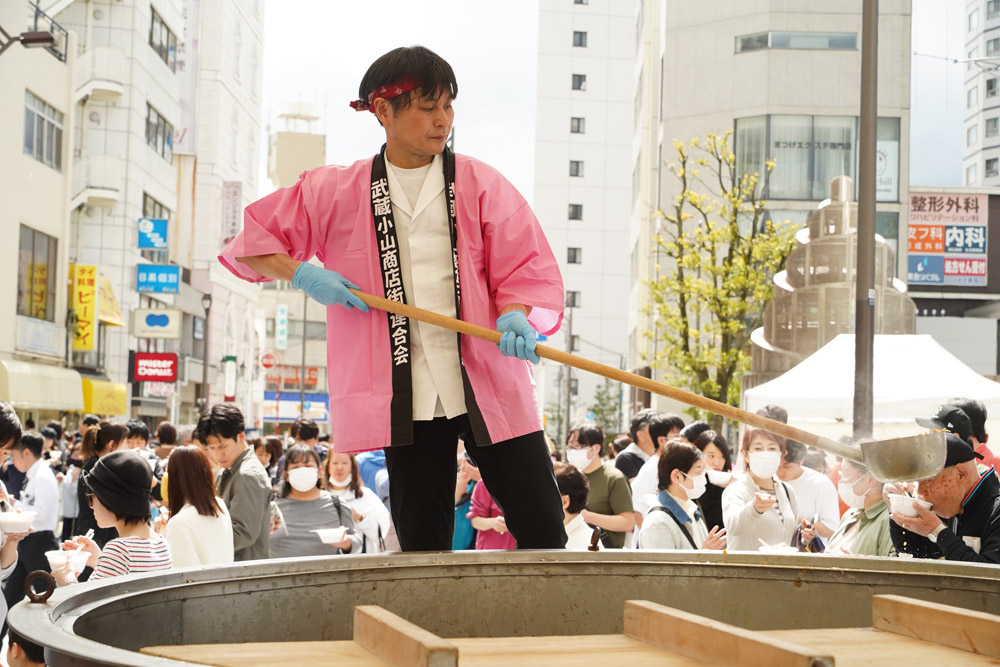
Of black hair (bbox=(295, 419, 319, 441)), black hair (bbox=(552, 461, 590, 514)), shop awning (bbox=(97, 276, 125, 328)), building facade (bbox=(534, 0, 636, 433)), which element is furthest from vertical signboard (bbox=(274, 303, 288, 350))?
black hair (bbox=(552, 461, 590, 514))

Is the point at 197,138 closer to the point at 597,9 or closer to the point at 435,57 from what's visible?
the point at 597,9

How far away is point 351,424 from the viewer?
2.78 meters

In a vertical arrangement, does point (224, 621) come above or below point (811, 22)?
below

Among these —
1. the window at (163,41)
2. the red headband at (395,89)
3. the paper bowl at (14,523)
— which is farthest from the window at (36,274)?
the red headband at (395,89)

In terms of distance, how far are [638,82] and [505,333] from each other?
132 feet

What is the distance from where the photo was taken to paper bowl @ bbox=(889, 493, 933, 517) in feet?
14.5

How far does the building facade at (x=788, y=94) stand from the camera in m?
28.3

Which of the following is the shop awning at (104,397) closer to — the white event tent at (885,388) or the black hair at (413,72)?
the white event tent at (885,388)

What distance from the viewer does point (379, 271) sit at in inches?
113

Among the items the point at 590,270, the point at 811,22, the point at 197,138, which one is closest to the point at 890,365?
the point at 811,22

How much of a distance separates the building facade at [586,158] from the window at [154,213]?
26561mm

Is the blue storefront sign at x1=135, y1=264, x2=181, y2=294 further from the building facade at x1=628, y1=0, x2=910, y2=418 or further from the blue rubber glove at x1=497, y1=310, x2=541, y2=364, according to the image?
the blue rubber glove at x1=497, y1=310, x2=541, y2=364

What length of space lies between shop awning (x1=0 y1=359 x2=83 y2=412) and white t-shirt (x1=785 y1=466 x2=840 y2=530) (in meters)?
18.7

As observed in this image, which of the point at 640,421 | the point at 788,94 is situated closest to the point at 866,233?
the point at 640,421
